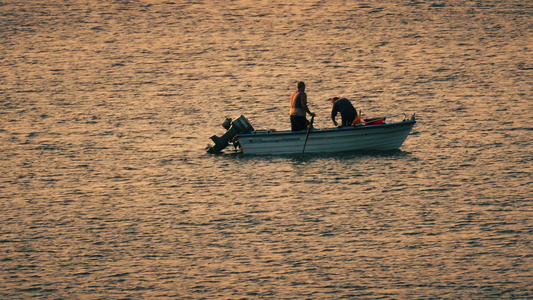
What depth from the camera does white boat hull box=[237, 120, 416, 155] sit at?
24.3m

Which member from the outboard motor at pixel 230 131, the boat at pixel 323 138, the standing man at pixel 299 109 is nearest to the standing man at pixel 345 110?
the boat at pixel 323 138

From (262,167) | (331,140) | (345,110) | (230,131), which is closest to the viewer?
(262,167)

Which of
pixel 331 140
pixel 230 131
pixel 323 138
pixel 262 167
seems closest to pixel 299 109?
pixel 323 138

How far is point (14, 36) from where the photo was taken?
147 feet

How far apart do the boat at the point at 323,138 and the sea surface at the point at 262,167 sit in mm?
322

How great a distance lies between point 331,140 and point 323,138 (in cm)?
22

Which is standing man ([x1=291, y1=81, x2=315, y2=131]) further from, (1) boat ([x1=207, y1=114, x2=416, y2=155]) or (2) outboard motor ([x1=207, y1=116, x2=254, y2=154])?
(2) outboard motor ([x1=207, y1=116, x2=254, y2=154])

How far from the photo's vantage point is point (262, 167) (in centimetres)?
2419

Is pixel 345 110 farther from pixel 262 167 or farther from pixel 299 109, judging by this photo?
pixel 262 167

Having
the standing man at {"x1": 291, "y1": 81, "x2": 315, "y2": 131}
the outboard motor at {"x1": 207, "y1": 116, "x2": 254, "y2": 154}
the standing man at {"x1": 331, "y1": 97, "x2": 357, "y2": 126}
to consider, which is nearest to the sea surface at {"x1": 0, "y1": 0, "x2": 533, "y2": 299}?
the outboard motor at {"x1": 207, "y1": 116, "x2": 254, "y2": 154}

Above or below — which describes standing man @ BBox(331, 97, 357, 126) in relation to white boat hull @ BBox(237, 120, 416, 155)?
above

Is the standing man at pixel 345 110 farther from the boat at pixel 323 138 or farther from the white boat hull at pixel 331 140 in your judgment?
the white boat hull at pixel 331 140

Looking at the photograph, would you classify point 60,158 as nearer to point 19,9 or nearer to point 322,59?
point 322,59

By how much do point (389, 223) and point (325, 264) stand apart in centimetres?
260
